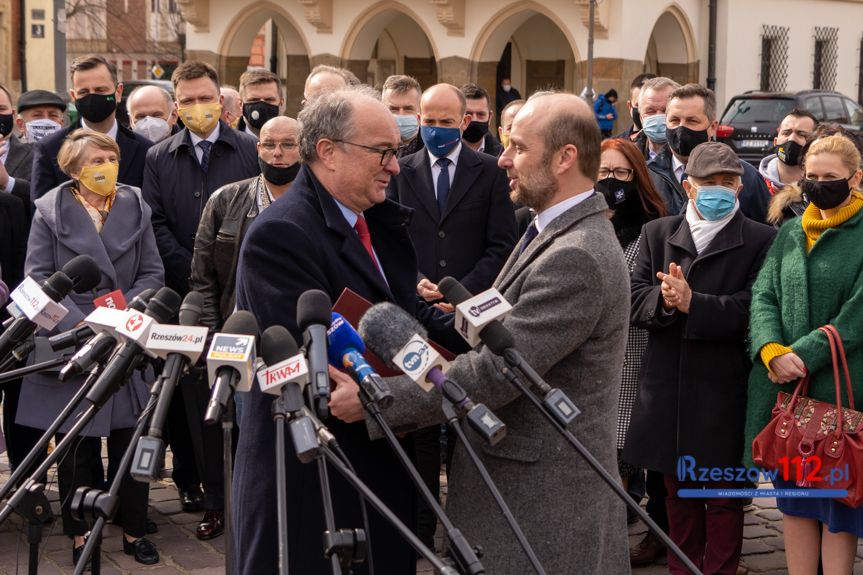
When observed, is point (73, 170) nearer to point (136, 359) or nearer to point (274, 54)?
point (136, 359)

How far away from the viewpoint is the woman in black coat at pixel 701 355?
5.82m

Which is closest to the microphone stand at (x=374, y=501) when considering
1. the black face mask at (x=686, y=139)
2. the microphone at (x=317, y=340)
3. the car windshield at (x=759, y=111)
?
the microphone at (x=317, y=340)

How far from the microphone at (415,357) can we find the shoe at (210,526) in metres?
3.56

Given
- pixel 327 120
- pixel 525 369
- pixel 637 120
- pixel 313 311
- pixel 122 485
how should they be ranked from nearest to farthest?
pixel 313 311, pixel 525 369, pixel 327 120, pixel 122 485, pixel 637 120

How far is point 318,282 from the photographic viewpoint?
12.5 feet

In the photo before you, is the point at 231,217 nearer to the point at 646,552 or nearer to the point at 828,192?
the point at 646,552

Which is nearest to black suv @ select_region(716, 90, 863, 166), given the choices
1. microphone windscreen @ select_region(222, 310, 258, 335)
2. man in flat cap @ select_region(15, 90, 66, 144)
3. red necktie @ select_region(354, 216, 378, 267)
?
man in flat cap @ select_region(15, 90, 66, 144)

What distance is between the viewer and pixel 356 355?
3.19 m

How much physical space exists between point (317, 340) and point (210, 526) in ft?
13.4

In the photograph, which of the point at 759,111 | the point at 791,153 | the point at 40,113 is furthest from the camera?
the point at 759,111

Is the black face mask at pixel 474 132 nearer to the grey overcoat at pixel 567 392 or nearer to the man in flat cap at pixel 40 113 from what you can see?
the man in flat cap at pixel 40 113

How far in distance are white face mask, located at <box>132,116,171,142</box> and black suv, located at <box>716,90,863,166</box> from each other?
616 inches

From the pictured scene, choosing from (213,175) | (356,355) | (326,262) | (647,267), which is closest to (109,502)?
(356,355)

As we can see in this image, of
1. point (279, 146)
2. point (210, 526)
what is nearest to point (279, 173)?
point (279, 146)
